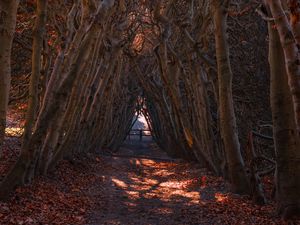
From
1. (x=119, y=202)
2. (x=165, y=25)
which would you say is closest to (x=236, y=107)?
(x=165, y=25)

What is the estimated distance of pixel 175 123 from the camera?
66.4ft

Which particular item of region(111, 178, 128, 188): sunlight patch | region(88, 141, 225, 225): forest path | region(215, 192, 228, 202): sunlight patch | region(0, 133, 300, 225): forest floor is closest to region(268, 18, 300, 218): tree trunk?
region(0, 133, 300, 225): forest floor

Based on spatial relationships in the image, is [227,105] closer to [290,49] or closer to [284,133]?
[284,133]

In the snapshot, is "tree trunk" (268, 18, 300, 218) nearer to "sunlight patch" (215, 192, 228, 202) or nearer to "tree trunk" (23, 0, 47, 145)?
"sunlight patch" (215, 192, 228, 202)

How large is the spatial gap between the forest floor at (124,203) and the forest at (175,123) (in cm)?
4

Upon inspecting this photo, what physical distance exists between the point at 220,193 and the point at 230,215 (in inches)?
105

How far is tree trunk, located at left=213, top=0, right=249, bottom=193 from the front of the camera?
32.2ft

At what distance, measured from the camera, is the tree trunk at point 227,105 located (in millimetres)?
9805

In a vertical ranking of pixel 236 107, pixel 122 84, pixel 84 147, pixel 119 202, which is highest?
pixel 122 84

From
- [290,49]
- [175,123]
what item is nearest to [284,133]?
[290,49]

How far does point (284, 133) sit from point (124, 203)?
4499mm

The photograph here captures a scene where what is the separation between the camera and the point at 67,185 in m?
11.2

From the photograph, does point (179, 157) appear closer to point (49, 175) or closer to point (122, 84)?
point (122, 84)

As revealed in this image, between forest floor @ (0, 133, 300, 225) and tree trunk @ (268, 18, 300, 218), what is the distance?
0.53 metres
